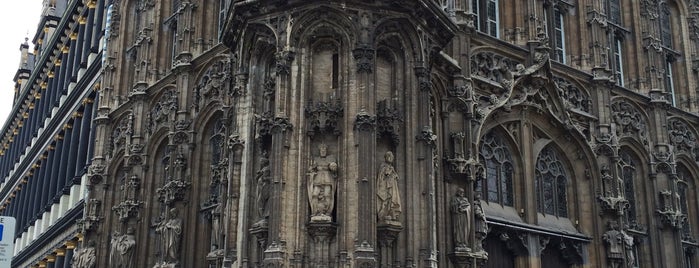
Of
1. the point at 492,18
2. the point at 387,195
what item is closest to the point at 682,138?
the point at 492,18

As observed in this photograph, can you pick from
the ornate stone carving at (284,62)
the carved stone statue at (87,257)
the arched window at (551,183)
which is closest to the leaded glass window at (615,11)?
the arched window at (551,183)

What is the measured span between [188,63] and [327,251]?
1346 cm

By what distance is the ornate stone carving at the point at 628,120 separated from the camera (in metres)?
35.5

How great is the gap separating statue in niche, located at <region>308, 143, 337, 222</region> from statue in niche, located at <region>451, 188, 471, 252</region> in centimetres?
568

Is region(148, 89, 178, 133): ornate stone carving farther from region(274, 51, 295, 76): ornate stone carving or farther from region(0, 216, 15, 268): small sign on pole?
region(0, 216, 15, 268): small sign on pole

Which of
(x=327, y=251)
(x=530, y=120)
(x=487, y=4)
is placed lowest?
(x=327, y=251)

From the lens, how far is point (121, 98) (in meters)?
38.3

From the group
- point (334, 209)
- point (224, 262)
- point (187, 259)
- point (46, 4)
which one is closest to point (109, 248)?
point (187, 259)

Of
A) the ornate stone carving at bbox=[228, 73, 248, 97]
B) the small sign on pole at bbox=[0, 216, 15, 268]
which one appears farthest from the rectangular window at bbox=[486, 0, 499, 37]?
the small sign on pole at bbox=[0, 216, 15, 268]

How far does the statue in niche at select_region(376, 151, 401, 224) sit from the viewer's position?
23531mm

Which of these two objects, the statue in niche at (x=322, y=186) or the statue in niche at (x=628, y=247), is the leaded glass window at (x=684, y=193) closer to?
the statue in niche at (x=628, y=247)

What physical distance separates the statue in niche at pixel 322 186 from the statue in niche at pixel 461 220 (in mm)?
5682

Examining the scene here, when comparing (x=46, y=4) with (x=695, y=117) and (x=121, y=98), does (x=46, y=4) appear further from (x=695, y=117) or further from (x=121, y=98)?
(x=695, y=117)

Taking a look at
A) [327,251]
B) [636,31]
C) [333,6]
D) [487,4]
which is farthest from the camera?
[636,31]
